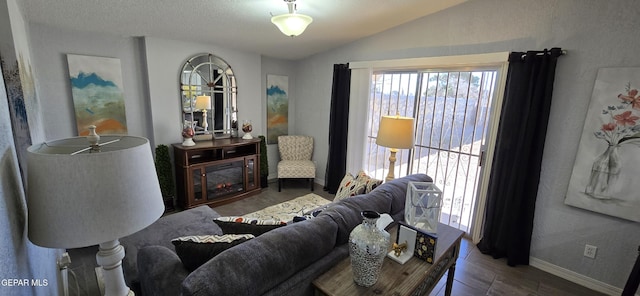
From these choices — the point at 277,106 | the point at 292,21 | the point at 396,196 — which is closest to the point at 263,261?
the point at 396,196

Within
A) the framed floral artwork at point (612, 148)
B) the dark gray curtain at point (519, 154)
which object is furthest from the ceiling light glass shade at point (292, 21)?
the framed floral artwork at point (612, 148)

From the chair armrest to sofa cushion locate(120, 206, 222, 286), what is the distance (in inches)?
14.7

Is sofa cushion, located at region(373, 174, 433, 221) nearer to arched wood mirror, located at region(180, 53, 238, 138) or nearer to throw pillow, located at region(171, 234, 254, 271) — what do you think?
throw pillow, located at region(171, 234, 254, 271)

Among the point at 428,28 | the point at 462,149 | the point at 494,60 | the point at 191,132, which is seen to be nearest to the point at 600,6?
the point at 494,60

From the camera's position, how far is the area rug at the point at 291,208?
132 inches

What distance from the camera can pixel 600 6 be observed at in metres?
2.12

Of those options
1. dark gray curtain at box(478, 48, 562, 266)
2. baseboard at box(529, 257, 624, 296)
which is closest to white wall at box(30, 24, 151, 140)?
dark gray curtain at box(478, 48, 562, 266)

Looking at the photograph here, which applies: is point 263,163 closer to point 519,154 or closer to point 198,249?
point 198,249

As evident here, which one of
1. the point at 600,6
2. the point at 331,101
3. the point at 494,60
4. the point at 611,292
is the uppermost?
the point at 600,6

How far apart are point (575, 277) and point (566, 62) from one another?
1.93 metres

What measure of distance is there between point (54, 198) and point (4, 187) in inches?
4.2

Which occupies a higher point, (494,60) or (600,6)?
(600,6)

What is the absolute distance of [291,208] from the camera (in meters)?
3.66

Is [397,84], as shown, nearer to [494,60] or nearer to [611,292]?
[494,60]
